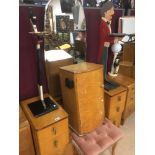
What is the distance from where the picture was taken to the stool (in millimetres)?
1483

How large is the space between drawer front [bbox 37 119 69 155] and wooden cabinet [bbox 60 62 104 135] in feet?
0.56

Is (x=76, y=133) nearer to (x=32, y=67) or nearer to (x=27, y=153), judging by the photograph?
(x=27, y=153)

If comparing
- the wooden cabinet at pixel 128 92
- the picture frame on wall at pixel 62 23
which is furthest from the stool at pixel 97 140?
the picture frame on wall at pixel 62 23

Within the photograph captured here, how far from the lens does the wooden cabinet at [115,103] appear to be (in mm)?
2023

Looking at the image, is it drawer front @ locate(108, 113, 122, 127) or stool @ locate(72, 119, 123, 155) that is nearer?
stool @ locate(72, 119, 123, 155)

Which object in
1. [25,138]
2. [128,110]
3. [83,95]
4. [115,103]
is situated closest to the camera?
[25,138]

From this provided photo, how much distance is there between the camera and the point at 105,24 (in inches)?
86.0

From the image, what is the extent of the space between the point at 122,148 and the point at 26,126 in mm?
1195

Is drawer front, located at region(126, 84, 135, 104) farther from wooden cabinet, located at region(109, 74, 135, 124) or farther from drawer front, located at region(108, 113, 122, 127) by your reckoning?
drawer front, located at region(108, 113, 122, 127)

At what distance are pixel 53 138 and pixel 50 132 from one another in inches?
2.9

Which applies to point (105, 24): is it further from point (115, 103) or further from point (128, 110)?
point (128, 110)

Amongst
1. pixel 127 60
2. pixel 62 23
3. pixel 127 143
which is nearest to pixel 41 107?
pixel 62 23

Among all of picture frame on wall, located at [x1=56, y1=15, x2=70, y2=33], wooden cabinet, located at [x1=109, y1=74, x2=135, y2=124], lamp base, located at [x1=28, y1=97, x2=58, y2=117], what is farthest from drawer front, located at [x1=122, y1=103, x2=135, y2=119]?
picture frame on wall, located at [x1=56, y1=15, x2=70, y2=33]
